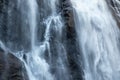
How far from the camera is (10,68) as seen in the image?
12.7m

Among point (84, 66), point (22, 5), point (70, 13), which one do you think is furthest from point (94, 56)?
point (22, 5)

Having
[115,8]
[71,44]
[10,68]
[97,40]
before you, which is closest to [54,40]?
[71,44]

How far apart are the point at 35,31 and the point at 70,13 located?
1937mm

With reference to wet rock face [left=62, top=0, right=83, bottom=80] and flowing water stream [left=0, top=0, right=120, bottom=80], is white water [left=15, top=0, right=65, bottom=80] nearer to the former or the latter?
flowing water stream [left=0, top=0, right=120, bottom=80]

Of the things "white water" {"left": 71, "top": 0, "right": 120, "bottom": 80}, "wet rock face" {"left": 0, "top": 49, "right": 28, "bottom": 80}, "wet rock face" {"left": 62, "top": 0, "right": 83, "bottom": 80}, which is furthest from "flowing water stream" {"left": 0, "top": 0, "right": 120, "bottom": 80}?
"wet rock face" {"left": 0, "top": 49, "right": 28, "bottom": 80}

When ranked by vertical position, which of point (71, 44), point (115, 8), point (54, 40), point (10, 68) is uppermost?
point (115, 8)

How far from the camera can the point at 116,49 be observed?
16.9 meters

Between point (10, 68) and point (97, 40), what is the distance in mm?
5362

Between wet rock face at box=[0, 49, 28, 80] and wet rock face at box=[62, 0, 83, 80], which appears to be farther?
wet rock face at box=[62, 0, 83, 80]

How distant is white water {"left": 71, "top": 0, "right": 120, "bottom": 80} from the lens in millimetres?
15555

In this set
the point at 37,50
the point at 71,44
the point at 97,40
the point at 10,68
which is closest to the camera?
the point at 10,68

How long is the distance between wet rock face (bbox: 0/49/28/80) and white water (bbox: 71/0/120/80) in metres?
3.22

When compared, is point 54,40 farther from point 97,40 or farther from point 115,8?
point 115,8

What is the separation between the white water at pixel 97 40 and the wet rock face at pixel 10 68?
3.22 meters
